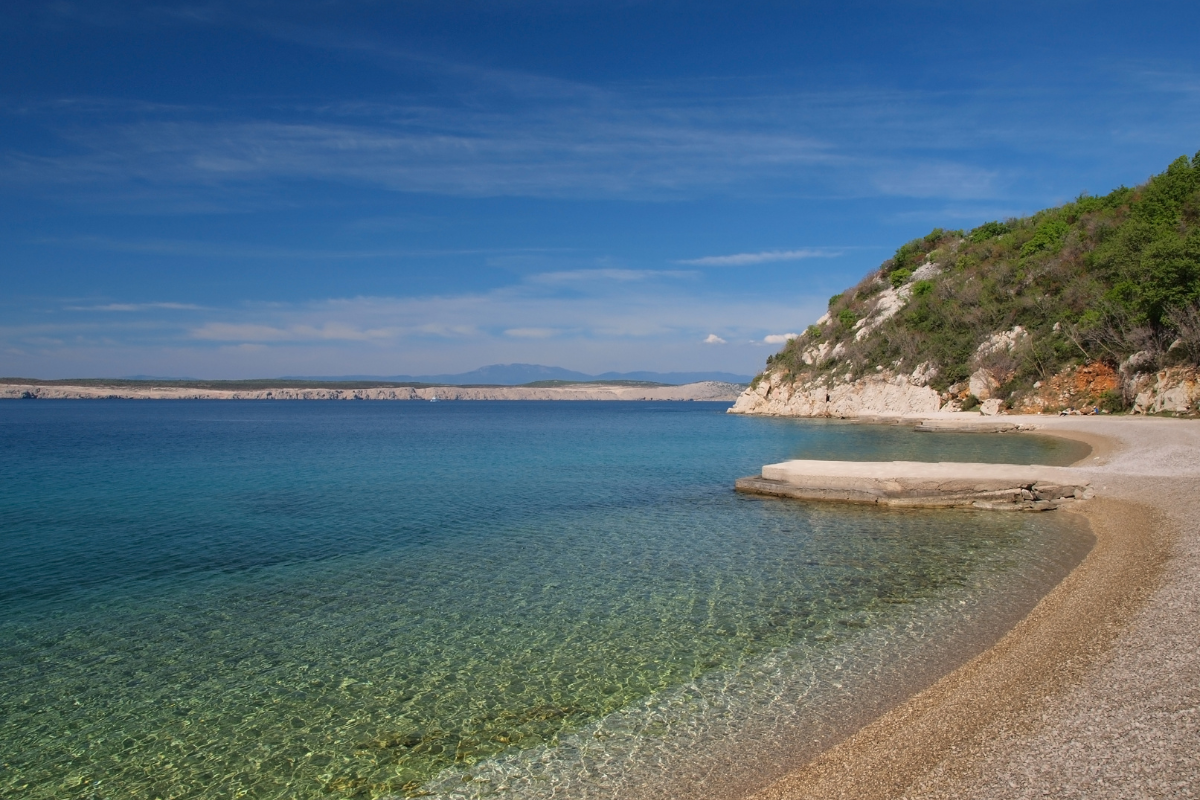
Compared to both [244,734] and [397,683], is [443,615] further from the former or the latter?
[244,734]

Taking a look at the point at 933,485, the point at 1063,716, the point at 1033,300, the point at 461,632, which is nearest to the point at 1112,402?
the point at 1033,300

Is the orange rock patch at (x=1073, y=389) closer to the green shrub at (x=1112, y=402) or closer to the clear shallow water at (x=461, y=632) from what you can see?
the green shrub at (x=1112, y=402)

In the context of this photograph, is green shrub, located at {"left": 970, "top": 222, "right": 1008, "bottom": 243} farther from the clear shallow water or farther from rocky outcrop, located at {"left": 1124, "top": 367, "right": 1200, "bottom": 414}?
the clear shallow water

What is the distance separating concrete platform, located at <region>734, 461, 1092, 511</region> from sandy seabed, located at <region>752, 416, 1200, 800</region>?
25.0 ft

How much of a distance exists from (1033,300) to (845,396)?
1903 centimetres

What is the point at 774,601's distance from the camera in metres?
10.7

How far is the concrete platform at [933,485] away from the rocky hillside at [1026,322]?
26172mm

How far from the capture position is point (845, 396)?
69.8m

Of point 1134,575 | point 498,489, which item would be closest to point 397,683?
point 1134,575

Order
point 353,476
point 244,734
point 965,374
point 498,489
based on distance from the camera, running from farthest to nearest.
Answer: point 965,374 → point 353,476 → point 498,489 → point 244,734

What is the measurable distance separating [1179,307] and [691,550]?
3984 centimetres

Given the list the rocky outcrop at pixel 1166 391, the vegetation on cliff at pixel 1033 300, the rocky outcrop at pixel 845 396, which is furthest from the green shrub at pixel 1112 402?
the rocky outcrop at pixel 845 396

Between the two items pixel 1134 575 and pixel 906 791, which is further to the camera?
pixel 1134 575

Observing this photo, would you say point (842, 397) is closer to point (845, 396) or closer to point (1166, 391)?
point (845, 396)
